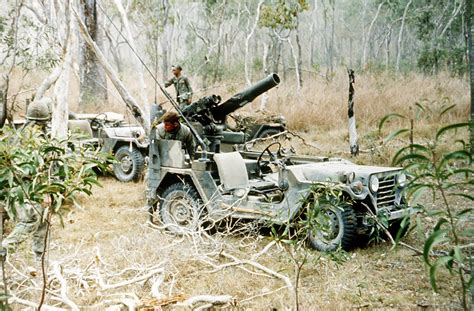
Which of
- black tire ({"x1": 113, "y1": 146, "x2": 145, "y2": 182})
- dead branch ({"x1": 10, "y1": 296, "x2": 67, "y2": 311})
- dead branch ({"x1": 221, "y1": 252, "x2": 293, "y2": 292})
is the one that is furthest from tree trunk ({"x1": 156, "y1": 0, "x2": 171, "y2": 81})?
dead branch ({"x1": 10, "y1": 296, "x2": 67, "y2": 311})

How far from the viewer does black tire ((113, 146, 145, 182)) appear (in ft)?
29.5

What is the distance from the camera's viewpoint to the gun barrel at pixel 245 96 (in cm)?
661

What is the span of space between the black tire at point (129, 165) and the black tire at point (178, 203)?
8.36 ft

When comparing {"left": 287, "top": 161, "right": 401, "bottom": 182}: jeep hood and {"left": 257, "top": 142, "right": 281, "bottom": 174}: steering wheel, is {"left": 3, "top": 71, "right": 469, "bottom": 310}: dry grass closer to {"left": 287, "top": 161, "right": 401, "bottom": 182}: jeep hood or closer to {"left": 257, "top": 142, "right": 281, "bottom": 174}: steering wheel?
{"left": 287, "top": 161, "right": 401, "bottom": 182}: jeep hood

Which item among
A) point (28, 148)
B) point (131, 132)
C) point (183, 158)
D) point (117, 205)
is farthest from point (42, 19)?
point (28, 148)

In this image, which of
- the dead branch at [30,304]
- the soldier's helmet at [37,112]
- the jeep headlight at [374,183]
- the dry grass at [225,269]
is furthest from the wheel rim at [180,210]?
the dead branch at [30,304]

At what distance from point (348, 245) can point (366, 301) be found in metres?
1.08

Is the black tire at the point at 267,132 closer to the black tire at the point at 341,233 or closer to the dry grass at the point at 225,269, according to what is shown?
the dry grass at the point at 225,269

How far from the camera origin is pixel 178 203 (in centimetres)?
645

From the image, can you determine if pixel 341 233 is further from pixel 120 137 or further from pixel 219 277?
pixel 120 137

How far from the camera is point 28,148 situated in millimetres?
2988

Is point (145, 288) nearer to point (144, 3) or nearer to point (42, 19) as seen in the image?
point (42, 19)

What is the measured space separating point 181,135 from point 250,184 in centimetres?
97

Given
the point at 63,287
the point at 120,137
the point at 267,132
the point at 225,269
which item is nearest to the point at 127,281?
the point at 63,287
